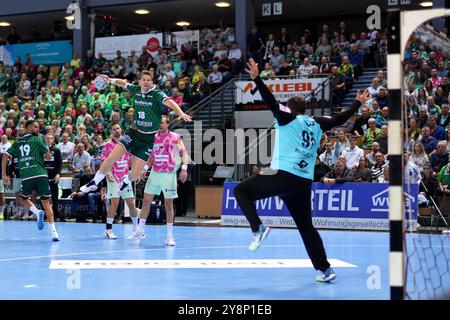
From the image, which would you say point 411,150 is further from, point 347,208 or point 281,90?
point 281,90

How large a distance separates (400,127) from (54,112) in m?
23.7

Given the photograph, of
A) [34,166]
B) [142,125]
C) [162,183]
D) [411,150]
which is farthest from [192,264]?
[411,150]

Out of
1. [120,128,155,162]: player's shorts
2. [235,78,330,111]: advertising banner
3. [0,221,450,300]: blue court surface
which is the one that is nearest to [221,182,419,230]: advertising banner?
[0,221,450,300]: blue court surface

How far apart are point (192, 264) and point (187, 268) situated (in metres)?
0.49

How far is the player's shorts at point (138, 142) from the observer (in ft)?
43.9

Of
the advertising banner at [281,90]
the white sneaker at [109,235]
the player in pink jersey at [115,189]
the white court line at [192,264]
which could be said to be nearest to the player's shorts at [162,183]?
the player in pink jersey at [115,189]

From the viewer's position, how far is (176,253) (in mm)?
12008

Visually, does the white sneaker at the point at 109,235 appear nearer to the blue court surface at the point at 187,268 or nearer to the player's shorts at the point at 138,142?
the blue court surface at the point at 187,268

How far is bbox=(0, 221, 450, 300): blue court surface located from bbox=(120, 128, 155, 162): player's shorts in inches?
67.7

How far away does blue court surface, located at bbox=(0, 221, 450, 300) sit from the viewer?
7777mm

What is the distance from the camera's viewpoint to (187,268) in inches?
390

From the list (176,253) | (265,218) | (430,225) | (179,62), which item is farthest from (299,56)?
(176,253)

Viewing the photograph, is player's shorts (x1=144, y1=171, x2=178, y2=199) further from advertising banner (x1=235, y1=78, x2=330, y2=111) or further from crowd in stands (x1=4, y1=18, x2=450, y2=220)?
advertising banner (x1=235, y1=78, x2=330, y2=111)
